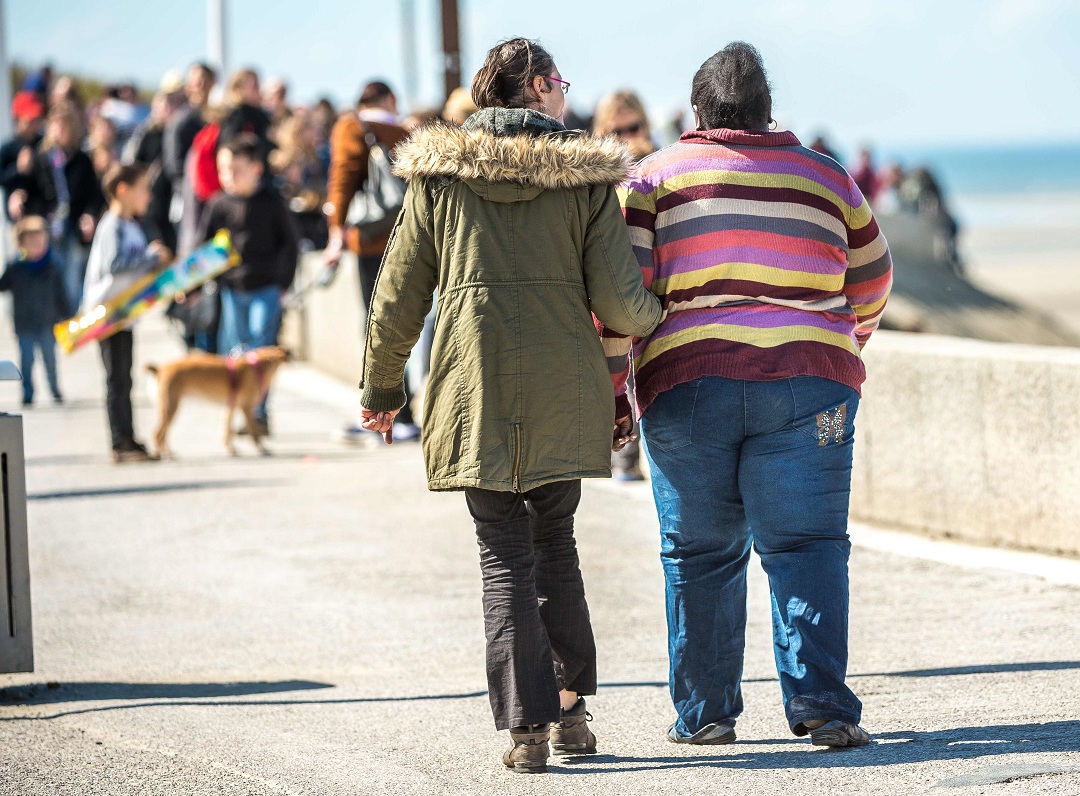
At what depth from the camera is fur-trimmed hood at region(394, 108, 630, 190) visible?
153 inches

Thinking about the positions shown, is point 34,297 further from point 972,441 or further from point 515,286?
point 515,286

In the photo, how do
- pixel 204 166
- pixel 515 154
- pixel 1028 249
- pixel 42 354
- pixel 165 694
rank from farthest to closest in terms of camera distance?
1. pixel 1028 249
2. pixel 42 354
3. pixel 204 166
4. pixel 165 694
5. pixel 515 154

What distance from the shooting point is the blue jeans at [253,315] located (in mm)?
10141

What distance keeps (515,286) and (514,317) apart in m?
0.08

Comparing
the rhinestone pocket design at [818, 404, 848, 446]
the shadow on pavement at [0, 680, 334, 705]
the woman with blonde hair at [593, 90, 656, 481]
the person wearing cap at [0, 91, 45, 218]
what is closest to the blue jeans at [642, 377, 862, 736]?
the rhinestone pocket design at [818, 404, 848, 446]

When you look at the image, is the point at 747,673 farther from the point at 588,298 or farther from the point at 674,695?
the point at 588,298

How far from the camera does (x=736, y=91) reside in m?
4.14

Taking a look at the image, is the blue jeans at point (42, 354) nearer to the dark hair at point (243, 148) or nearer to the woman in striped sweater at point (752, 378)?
the dark hair at point (243, 148)

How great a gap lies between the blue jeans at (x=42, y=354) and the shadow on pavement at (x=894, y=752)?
8481 mm

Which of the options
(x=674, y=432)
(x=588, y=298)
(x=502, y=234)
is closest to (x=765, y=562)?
(x=674, y=432)

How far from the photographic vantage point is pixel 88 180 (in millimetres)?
13602

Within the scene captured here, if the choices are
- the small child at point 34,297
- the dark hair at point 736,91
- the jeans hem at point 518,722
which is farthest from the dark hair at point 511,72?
the small child at point 34,297

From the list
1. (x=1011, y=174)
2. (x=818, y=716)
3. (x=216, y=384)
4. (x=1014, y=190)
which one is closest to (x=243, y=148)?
(x=216, y=384)

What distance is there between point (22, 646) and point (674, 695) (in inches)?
84.1
